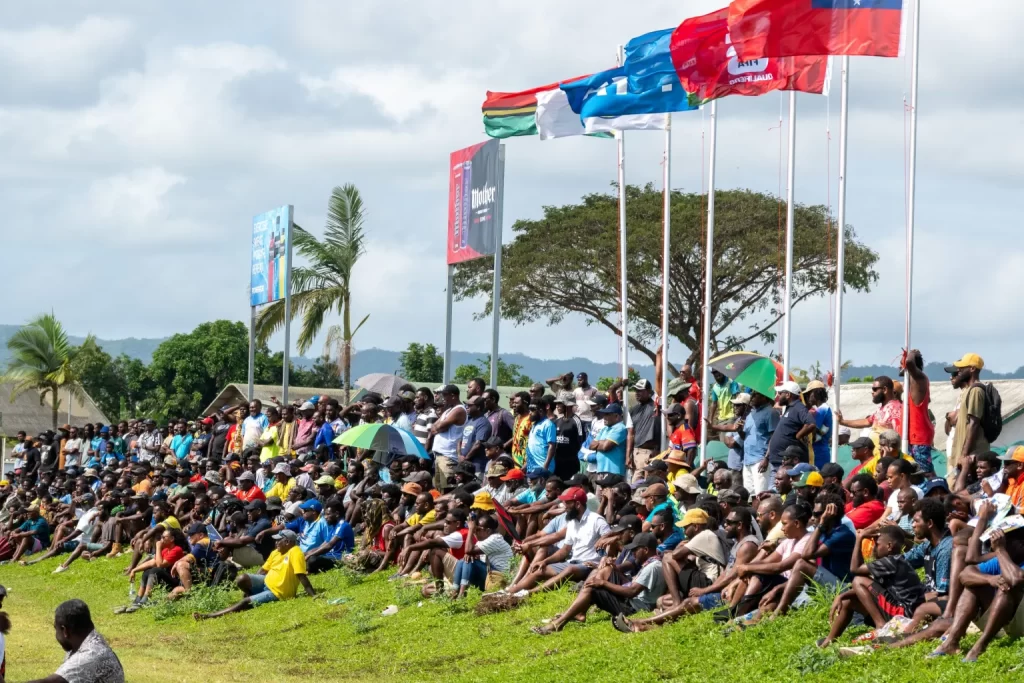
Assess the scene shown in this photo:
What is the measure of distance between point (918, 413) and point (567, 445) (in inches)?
207

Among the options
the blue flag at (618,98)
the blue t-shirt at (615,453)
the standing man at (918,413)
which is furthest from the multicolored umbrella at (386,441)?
the standing man at (918,413)

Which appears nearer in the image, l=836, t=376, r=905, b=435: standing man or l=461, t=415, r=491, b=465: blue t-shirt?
l=836, t=376, r=905, b=435: standing man

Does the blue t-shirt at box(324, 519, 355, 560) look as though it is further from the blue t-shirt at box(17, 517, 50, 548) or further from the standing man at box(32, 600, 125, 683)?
the blue t-shirt at box(17, 517, 50, 548)

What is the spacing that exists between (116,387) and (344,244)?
146ft

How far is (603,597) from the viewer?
14281mm

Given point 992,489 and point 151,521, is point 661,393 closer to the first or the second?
point 992,489

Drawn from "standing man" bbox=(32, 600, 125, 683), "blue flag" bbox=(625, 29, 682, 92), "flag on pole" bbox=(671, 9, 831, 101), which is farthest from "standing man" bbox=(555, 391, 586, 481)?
"standing man" bbox=(32, 600, 125, 683)

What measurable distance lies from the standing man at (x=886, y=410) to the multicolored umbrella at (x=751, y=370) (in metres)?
1.35

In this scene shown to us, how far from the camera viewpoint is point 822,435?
52.5ft

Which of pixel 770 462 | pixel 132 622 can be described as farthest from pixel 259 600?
pixel 770 462

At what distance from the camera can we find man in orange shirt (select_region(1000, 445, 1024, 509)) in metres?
12.1

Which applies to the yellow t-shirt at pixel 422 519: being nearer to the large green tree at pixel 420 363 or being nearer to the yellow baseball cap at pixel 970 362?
the yellow baseball cap at pixel 970 362

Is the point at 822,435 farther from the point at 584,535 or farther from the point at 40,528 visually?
the point at 40,528

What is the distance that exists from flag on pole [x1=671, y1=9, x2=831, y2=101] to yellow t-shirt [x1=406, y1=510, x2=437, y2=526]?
22.9ft
